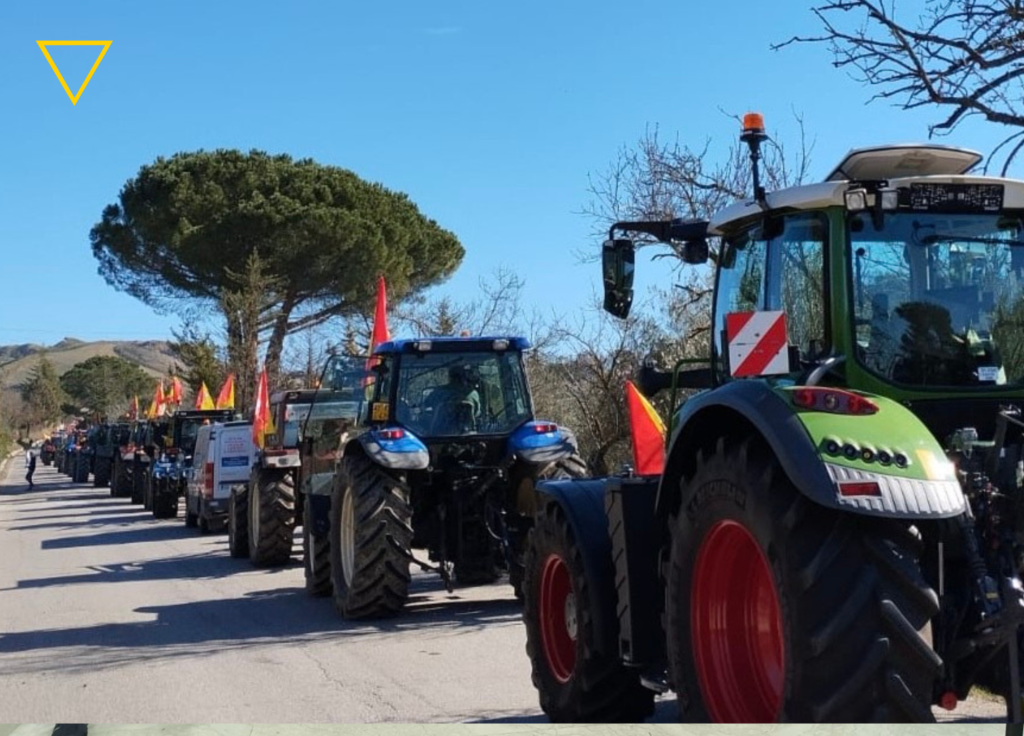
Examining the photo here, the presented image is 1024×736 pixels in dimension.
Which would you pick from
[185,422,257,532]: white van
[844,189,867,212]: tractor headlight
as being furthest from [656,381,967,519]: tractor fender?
[185,422,257,532]: white van

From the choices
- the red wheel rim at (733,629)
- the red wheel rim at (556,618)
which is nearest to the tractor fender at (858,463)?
the red wheel rim at (733,629)

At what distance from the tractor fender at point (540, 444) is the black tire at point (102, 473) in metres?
33.8

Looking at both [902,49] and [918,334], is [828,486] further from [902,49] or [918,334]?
[902,49]

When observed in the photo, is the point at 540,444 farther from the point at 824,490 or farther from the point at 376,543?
the point at 824,490

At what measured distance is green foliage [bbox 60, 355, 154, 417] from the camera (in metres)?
103

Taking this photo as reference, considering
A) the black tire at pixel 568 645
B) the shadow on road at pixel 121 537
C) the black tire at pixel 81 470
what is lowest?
the black tire at pixel 81 470

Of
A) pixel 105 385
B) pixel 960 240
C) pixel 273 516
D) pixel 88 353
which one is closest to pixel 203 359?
pixel 273 516

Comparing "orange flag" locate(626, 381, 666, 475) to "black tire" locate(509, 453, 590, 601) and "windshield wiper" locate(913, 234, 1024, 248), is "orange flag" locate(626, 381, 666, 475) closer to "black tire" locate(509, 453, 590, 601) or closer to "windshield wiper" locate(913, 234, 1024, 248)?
"black tire" locate(509, 453, 590, 601)

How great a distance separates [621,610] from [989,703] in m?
2.22

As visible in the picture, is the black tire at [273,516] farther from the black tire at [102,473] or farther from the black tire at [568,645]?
the black tire at [102,473]

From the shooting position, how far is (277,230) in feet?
124

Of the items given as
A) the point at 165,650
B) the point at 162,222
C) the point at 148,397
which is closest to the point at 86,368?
the point at 148,397

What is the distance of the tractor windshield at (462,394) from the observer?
457 inches

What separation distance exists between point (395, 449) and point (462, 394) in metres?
1.36
